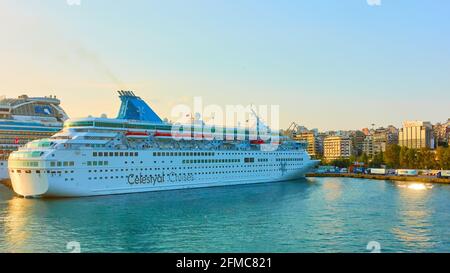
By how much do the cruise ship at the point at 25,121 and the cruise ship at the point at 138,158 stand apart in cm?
1029

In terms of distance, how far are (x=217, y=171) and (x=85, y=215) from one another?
13121mm

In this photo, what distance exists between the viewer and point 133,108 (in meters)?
25.9

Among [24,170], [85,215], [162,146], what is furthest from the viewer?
[162,146]

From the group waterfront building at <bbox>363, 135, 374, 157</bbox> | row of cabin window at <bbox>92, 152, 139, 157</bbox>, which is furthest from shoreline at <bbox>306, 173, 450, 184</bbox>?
waterfront building at <bbox>363, 135, 374, 157</bbox>

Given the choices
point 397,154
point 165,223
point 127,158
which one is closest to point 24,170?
point 127,158

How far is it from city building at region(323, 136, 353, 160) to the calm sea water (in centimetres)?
5261

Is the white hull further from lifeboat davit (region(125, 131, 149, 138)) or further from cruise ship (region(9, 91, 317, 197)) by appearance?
lifeboat davit (region(125, 131, 149, 138))

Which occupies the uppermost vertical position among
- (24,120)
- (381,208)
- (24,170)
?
(24,120)

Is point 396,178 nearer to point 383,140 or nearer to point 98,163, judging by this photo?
point 98,163

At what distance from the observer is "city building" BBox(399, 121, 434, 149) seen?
219ft
